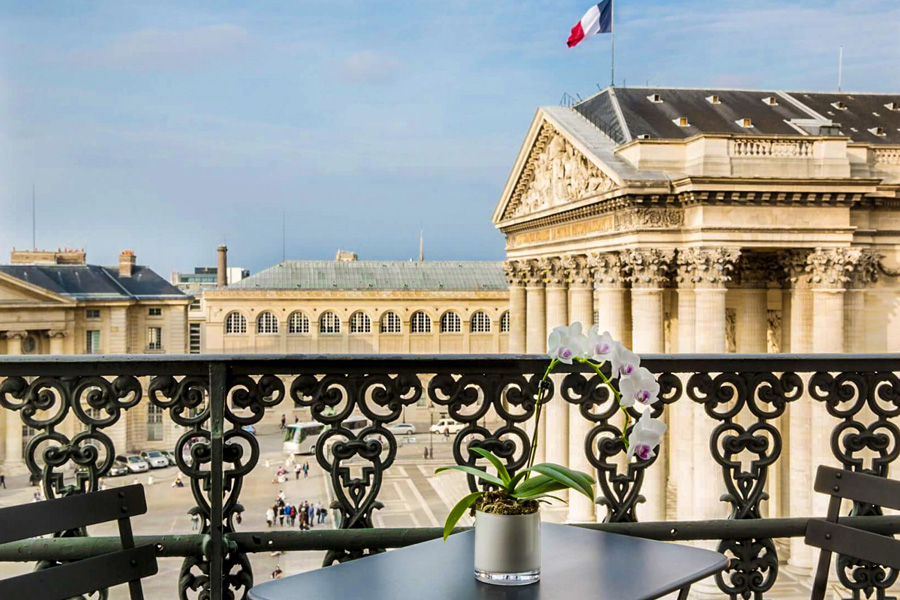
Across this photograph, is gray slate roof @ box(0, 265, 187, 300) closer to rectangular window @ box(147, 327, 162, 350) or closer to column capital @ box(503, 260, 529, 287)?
rectangular window @ box(147, 327, 162, 350)

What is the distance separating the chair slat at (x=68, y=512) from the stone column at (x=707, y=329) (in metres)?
18.6

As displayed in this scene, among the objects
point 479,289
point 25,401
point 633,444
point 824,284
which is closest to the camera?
point 633,444

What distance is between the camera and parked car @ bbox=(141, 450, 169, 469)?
4658 centimetres

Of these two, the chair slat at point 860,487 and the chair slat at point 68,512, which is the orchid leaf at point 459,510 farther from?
the chair slat at point 860,487

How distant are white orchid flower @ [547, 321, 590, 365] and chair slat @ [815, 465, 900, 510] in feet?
3.63

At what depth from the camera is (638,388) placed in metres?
2.90

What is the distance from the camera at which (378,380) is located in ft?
13.0

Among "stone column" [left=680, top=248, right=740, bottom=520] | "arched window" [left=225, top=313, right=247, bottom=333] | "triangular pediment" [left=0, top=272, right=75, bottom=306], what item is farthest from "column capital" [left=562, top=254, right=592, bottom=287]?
"arched window" [left=225, top=313, right=247, bottom=333]

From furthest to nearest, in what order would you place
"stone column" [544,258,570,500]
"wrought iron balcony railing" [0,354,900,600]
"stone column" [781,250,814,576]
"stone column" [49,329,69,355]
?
"stone column" [49,329,69,355] < "stone column" [544,258,570,500] < "stone column" [781,250,814,576] < "wrought iron balcony railing" [0,354,900,600]

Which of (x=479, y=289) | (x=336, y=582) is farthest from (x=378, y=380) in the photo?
(x=479, y=289)

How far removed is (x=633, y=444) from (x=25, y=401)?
237 cm

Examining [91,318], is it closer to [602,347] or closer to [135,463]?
[135,463]

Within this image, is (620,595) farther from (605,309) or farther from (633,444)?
(605,309)

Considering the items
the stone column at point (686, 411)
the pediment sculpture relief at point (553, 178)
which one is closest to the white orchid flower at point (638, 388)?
the stone column at point (686, 411)
